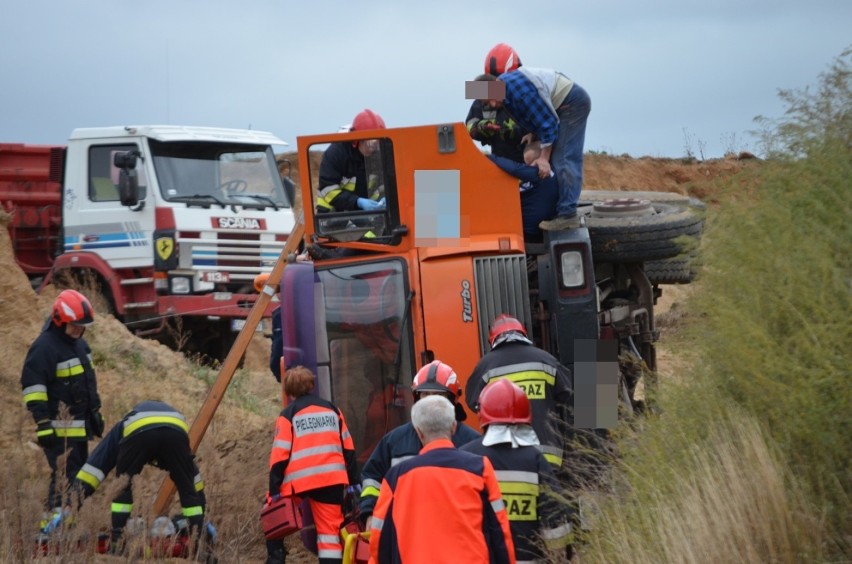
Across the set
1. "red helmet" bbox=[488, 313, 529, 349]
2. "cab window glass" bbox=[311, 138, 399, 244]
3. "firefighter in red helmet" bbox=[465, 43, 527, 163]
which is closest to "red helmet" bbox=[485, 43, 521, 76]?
"firefighter in red helmet" bbox=[465, 43, 527, 163]

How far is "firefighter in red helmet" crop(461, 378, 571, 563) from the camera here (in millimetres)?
6156

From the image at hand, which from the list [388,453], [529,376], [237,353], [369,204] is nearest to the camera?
[388,453]

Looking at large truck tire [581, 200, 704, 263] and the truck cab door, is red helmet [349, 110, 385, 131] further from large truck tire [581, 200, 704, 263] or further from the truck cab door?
the truck cab door

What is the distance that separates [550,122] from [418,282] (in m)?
1.61

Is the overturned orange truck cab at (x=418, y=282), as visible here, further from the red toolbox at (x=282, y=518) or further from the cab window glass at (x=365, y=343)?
the red toolbox at (x=282, y=518)

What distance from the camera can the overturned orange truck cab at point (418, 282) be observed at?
847cm

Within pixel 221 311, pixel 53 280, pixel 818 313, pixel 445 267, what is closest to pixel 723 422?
pixel 818 313

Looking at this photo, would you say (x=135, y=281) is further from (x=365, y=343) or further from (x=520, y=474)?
(x=520, y=474)

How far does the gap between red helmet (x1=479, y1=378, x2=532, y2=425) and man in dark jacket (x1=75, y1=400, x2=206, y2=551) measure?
3.02m

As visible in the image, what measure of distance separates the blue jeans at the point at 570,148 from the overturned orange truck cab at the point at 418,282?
14.1 inches

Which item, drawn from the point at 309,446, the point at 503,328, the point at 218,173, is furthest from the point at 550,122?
the point at 218,173

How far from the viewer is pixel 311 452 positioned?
8062 millimetres

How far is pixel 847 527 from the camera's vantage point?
5.17 meters

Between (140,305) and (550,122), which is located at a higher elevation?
(550,122)
